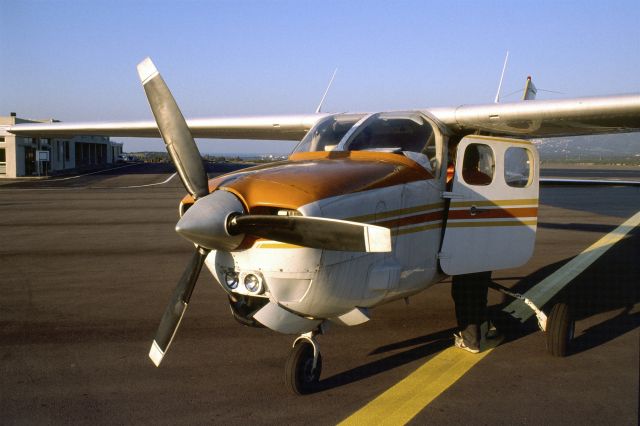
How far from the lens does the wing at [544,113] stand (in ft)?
19.4

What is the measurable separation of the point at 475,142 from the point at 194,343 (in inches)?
132

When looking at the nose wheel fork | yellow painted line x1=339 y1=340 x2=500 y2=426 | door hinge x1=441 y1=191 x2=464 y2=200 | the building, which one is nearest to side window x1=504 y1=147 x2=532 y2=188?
door hinge x1=441 y1=191 x2=464 y2=200

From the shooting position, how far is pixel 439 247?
508cm

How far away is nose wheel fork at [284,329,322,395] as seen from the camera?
14.1ft

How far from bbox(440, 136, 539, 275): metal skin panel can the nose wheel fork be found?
4.69 ft

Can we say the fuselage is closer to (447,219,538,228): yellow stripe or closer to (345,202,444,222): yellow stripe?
(345,202,444,222): yellow stripe

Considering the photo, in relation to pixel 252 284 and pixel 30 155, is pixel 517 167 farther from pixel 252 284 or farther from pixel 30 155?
pixel 30 155

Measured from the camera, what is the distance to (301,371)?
14.3 feet

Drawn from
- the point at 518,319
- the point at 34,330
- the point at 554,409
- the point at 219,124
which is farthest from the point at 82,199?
the point at 554,409

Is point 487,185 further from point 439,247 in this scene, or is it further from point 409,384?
point 409,384

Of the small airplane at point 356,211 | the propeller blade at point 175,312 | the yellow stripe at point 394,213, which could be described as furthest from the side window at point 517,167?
the propeller blade at point 175,312

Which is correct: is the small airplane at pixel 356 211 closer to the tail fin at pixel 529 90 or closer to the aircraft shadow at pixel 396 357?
the aircraft shadow at pixel 396 357

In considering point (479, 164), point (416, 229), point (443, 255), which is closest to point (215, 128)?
point (479, 164)

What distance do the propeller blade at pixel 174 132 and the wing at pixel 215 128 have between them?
13.1 ft
